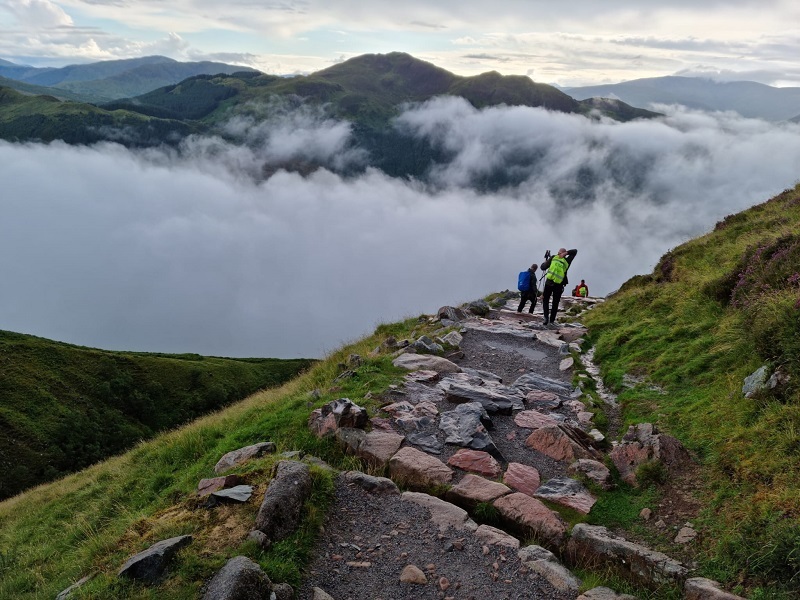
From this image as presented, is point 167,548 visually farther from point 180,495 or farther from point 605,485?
point 605,485

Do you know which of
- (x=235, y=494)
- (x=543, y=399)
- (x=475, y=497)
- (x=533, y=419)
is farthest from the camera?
(x=543, y=399)

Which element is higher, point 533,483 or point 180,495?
point 533,483

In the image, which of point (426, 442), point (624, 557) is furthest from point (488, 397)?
point (624, 557)

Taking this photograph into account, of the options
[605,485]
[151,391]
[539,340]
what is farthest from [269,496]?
[151,391]

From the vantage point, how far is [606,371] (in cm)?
1605

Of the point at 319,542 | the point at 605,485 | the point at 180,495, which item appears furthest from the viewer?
the point at 180,495

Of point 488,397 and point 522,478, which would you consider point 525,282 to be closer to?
point 488,397

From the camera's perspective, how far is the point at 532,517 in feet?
27.9

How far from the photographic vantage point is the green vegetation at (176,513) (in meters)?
7.10

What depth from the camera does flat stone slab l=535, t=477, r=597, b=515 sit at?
9070 mm

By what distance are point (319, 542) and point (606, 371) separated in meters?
11.4

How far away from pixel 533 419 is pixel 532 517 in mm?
4330

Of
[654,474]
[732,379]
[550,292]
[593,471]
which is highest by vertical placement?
[732,379]

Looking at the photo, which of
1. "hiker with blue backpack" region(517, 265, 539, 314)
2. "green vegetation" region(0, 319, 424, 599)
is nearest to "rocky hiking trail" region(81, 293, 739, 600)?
"green vegetation" region(0, 319, 424, 599)
